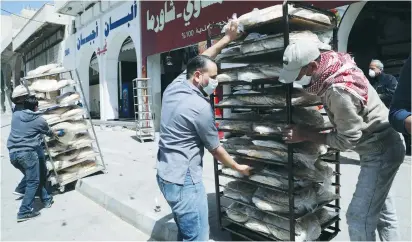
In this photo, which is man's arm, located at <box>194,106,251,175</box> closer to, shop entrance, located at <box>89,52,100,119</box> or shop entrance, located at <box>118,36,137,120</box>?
shop entrance, located at <box>118,36,137,120</box>

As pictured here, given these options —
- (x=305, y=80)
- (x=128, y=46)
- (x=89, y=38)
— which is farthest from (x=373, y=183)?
(x=89, y=38)

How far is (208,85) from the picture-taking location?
231 cm

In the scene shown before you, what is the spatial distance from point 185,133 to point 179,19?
341 inches

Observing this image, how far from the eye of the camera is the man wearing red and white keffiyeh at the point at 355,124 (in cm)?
193

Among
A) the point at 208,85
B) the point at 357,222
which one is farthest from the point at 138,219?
the point at 357,222

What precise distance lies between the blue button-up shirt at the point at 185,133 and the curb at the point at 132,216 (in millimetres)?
1276

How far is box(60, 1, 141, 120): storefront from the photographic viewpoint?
12.7m

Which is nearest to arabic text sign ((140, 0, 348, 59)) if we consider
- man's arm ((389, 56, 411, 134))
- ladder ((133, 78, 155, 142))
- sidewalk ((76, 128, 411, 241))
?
ladder ((133, 78, 155, 142))

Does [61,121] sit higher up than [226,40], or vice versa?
[226,40]

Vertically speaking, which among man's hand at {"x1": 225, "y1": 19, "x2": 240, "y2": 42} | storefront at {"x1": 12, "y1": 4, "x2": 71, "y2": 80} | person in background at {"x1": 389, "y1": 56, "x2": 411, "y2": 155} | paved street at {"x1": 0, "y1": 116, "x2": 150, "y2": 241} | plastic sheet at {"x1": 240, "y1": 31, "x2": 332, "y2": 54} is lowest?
paved street at {"x1": 0, "y1": 116, "x2": 150, "y2": 241}

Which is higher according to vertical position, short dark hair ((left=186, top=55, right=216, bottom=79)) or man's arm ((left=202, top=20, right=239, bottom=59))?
man's arm ((left=202, top=20, right=239, bottom=59))

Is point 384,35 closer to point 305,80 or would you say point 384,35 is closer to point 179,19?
point 179,19

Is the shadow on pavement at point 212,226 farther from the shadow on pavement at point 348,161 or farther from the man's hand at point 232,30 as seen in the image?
the shadow on pavement at point 348,161

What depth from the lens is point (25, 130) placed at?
13.9 feet
